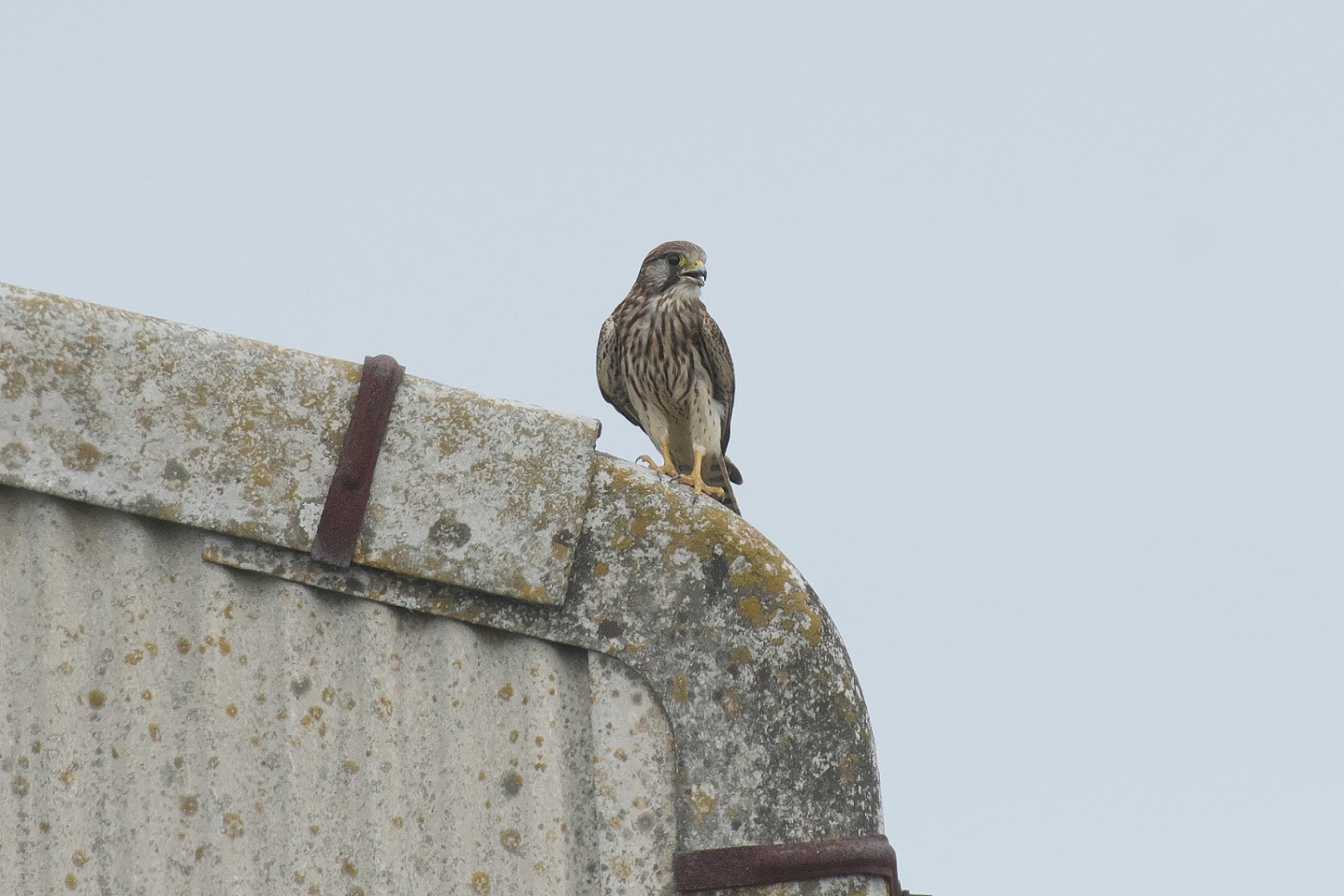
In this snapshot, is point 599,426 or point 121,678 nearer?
point 121,678

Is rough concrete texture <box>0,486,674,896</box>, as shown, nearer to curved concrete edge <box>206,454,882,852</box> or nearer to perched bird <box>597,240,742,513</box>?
curved concrete edge <box>206,454,882,852</box>

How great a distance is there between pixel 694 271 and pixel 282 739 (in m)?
3.17

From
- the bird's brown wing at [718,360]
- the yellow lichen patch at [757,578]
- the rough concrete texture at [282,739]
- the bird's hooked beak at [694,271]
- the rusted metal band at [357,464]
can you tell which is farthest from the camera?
the bird's hooked beak at [694,271]

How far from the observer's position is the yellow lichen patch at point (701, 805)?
8.22 ft

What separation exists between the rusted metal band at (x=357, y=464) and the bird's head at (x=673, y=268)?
110 inches

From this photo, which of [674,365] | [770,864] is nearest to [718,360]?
[674,365]

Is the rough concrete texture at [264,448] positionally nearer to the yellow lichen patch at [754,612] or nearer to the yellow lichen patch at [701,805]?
the yellow lichen patch at [754,612]

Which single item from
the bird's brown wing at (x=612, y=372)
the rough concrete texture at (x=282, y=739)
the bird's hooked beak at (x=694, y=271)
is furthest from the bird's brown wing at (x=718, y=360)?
the rough concrete texture at (x=282, y=739)

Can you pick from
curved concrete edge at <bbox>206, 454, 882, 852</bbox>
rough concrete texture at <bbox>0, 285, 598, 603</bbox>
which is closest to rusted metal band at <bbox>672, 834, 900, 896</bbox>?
curved concrete edge at <bbox>206, 454, 882, 852</bbox>

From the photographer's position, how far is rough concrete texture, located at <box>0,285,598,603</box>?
8.15 ft

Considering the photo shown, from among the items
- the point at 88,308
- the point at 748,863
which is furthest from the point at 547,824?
the point at 88,308

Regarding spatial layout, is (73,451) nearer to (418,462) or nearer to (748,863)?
(418,462)

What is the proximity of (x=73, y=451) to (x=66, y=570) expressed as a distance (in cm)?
22

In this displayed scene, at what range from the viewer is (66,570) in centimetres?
249
